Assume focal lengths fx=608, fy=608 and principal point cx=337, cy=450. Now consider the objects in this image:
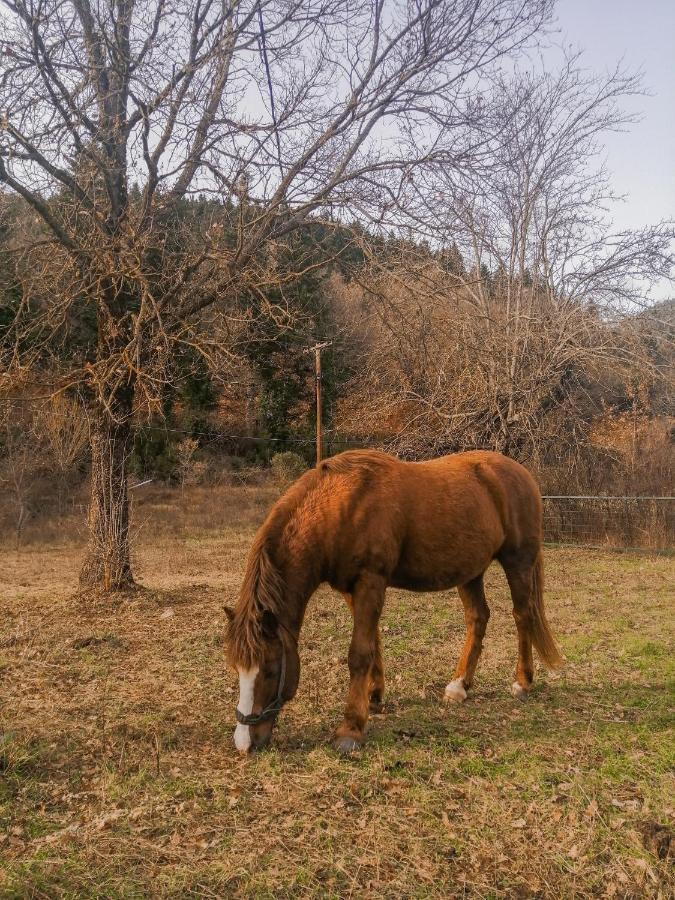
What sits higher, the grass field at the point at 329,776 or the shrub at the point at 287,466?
the shrub at the point at 287,466

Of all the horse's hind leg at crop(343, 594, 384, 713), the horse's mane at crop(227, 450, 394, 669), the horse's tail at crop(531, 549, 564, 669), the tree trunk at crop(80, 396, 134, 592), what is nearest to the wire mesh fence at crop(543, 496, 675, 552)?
the horse's tail at crop(531, 549, 564, 669)

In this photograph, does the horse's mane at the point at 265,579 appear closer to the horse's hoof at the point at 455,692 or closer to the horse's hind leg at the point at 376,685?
the horse's hind leg at the point at 376,685

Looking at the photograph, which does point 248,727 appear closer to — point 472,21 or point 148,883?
point 148,883

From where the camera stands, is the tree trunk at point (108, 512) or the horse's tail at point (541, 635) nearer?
the horse's tail at point (541, 635)

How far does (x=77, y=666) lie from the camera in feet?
16.3

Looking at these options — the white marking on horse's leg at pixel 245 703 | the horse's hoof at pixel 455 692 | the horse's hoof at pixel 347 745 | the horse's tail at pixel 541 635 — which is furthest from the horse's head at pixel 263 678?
the horse's tail at pixel 541 635

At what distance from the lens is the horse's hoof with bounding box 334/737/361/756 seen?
3.49m

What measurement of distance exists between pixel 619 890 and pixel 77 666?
414cm

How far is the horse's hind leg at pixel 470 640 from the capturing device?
4383 millimetres

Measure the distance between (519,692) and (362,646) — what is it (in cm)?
152

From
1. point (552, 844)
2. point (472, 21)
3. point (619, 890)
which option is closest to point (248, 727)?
point (552, 844)

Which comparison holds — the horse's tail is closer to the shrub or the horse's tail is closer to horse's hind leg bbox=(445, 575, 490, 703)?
horse's hind leg bbox=(445, 575, 490, 703)

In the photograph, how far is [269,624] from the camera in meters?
3.41

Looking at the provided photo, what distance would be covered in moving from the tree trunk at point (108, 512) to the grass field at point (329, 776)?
3.91 ft
